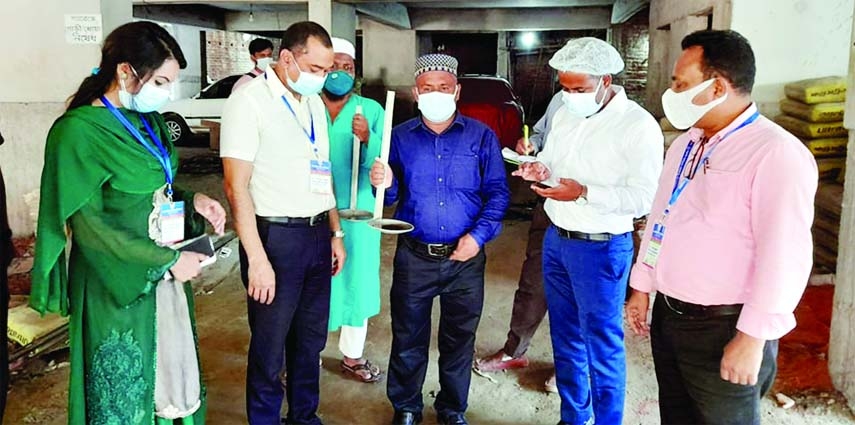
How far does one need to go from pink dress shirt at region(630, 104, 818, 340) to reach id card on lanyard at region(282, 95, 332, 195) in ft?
4.19

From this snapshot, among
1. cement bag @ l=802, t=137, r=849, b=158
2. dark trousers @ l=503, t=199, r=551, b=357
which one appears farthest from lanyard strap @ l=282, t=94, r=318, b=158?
cement bag @ l=802, t=137, r=849, b=158

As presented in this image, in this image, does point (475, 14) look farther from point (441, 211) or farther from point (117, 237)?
point (117, 237)

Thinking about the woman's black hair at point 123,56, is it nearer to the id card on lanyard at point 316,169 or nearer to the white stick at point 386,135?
the id card on lanyard at point 316,169

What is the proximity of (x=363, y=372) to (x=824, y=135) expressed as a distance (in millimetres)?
3391

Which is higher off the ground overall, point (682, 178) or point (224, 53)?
point (224, 53)

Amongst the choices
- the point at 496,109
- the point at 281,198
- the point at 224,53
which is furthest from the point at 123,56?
the point at 224,53

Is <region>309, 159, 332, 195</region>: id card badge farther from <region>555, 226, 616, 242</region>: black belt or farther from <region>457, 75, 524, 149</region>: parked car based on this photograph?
<region>457, 75, 524, 149</region>: parked car

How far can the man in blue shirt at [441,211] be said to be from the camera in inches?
106

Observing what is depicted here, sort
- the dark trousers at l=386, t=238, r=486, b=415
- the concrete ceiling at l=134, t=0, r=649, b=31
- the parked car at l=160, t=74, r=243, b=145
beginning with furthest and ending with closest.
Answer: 1. the parked car at l=160, t=74, r=243, b=145
2. the concrete ceiling at l=134, t=0, r=649, b=31
3. the dark trousers at l=386, t=238, r=486, b=415

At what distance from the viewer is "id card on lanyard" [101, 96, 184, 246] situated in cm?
217

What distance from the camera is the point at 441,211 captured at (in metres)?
2.72

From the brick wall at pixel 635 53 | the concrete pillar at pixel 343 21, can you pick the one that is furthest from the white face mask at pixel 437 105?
the brick wall at pixel 635 53

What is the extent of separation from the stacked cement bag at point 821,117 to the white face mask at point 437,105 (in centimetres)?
277

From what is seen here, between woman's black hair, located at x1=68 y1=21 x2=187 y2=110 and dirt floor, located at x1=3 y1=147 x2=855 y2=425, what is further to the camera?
dirt floor, located at x1=3 y1=147 x2=855 y2=425
